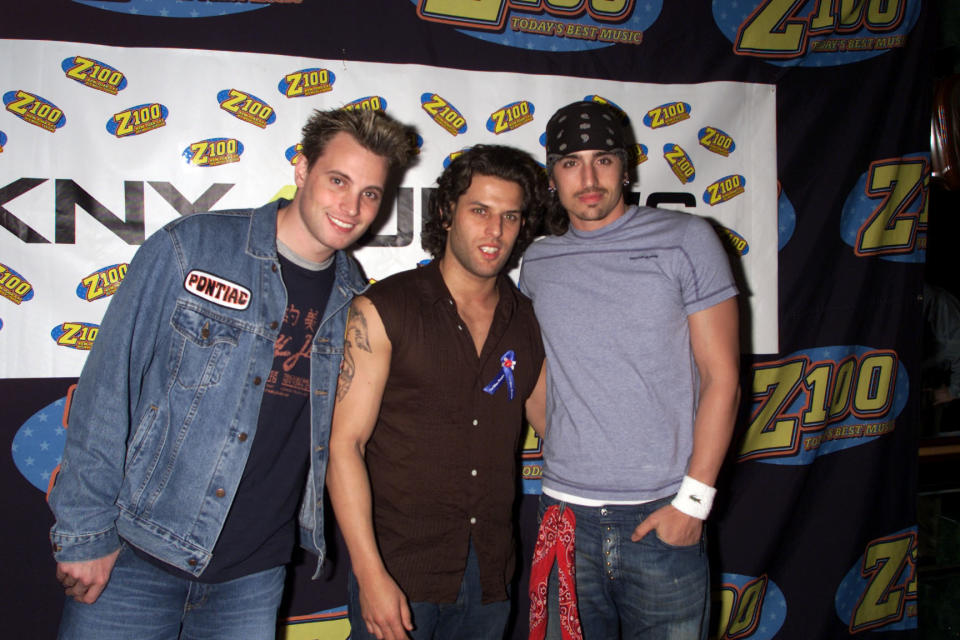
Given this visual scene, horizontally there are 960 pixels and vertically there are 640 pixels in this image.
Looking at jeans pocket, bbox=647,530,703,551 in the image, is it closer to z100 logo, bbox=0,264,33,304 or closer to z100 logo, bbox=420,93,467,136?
z100 logo, bbox=420,93,467,136

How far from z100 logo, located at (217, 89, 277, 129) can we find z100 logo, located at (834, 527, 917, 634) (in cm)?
360

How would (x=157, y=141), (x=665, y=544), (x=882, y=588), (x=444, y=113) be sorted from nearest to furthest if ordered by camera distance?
(x=665, y=544) → (x=157, y=141) → (x=444, y=113) → (x=882, y=588)

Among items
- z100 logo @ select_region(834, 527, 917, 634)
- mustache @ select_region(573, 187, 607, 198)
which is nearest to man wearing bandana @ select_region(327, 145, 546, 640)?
mustache @ select_region(573, 187, 607, 198)

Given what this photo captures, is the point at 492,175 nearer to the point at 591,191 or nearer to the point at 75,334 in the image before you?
the point at 591,191

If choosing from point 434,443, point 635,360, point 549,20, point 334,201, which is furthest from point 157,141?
point 635,360

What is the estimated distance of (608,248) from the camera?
6.48 ft

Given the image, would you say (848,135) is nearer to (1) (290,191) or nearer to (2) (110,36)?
(1) (290,191)

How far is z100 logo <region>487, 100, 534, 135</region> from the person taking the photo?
255 cm

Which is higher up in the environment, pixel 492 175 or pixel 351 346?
pixel 492 175

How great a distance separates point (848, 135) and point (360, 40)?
2.44 metres

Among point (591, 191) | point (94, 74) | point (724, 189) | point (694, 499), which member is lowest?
point (694, 499)

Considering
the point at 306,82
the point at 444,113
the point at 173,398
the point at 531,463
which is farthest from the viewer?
the point at 531,463

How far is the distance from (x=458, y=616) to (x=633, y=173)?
2008mm

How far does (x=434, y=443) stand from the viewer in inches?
71.6
